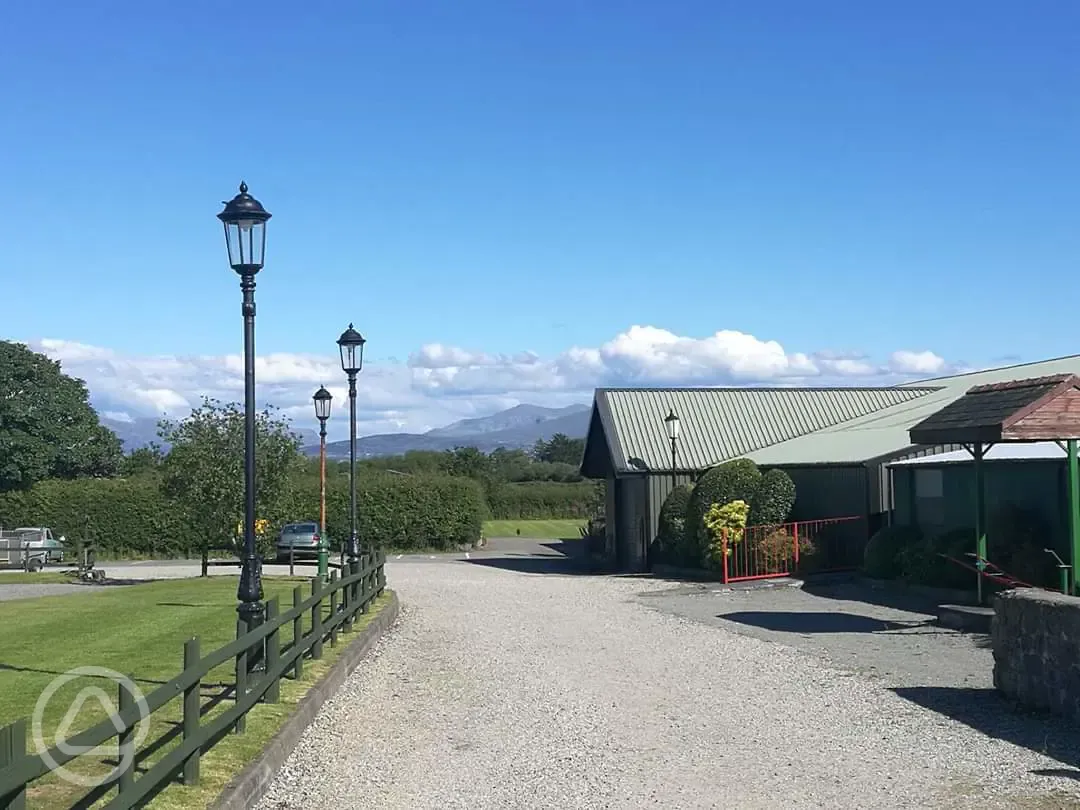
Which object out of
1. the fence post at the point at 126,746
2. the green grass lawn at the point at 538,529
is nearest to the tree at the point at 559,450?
the green grass lawn at the point at 538,529

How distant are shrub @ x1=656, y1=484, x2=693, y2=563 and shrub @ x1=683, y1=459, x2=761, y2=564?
2.04 m

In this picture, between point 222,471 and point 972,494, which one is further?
point 222,471

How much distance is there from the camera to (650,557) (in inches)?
1357

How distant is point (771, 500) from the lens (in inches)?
1163

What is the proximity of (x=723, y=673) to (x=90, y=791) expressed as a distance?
8.08 m

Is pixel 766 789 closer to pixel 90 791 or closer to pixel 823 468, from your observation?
pixel 90 791

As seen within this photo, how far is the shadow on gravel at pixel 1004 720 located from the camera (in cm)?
959

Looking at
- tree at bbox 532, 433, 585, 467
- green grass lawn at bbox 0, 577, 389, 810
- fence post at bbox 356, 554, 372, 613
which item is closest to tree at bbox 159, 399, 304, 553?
green grass lawn at bbox 0, 577, 389, 810

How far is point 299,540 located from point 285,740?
3368 cm

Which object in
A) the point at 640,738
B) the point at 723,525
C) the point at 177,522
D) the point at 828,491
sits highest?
the point at 828,491

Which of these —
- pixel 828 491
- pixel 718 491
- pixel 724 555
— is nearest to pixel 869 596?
pixel 724 555

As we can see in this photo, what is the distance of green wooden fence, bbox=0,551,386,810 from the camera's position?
501 centimetres

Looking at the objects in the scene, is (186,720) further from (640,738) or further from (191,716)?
(640,738)

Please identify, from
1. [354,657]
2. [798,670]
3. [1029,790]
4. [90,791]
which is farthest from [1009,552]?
[90,791]
